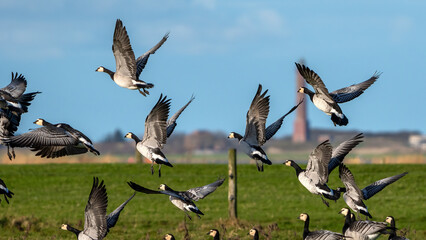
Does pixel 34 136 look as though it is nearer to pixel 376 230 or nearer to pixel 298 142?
pixel 376 230

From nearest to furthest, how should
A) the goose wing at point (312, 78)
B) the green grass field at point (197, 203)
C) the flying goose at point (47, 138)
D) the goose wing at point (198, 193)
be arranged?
the goose wing at point (312, 78), the flying goose at point (47, 138), the goose wing at point (198, 193), the green grass field at point (197, 203)

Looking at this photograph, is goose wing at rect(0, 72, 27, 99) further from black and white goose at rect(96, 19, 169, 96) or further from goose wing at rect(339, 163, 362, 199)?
goose wing at rect(339, 163, 362, 199)

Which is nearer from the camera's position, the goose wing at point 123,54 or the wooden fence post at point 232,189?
the goose wing at point 123,54

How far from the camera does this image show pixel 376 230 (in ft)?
58.2

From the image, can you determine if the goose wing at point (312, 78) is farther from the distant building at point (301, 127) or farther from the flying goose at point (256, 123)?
the distant building at point (301, 127)

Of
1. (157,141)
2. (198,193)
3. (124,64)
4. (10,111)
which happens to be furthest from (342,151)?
(10,111)

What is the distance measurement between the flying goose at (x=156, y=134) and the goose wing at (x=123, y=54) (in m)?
1.37

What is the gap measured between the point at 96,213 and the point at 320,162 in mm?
4808

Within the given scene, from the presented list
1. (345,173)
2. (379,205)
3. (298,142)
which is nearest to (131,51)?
(345,173)

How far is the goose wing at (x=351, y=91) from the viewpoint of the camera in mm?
19359

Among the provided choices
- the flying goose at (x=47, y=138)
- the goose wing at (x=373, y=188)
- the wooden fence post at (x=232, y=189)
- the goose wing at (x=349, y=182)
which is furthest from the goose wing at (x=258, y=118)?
the wooden fence post at (x=232, y=189)

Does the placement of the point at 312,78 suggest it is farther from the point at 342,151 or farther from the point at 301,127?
the point at 301,127

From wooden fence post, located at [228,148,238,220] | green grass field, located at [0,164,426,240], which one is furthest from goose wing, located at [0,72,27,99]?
wooden fence post, located at [228,148,238,220]

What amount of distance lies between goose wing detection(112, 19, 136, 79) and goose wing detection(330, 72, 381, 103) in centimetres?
494
